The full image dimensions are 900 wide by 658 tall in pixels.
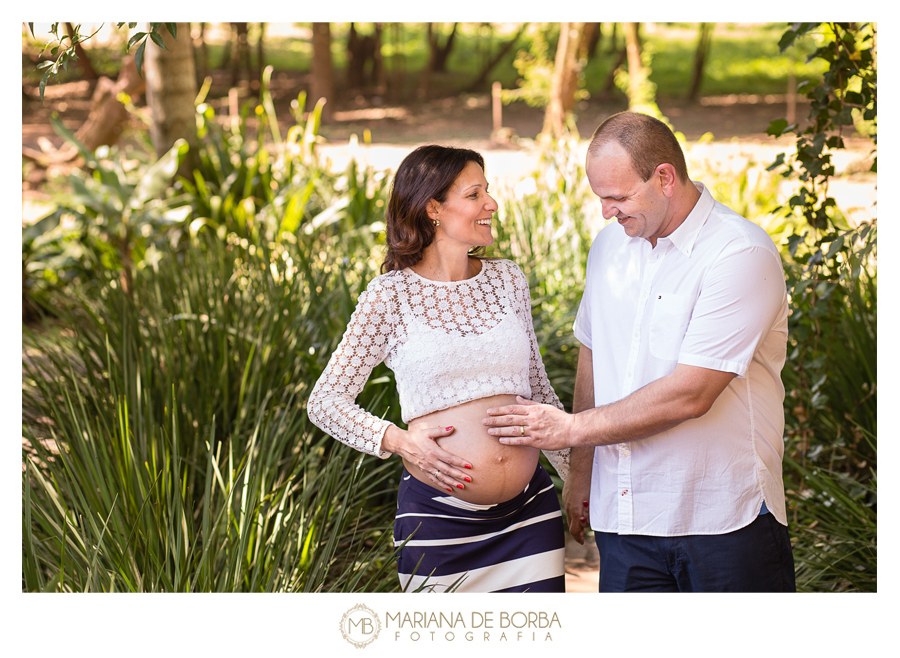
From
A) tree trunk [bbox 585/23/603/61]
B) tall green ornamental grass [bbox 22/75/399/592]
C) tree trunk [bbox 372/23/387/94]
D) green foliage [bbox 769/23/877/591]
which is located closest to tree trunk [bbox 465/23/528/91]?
tree trunk [bbox 585/23/603/61]

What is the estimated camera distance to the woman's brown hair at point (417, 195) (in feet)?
6.85

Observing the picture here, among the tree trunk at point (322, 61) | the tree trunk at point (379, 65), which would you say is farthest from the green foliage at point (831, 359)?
the tree trunk at point (379, 65)

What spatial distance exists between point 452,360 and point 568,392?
6.80ft

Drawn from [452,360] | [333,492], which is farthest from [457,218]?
[333,492]

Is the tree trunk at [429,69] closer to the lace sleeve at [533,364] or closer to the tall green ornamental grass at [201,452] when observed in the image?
the tall green ornamental grass at [201,452]

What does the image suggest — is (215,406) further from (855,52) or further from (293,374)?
(855,52)

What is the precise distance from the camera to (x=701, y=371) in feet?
5.87

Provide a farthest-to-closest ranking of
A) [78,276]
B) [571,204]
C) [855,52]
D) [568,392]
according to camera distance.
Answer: [78,276] → [571,204] → [568,392] → [855,52]

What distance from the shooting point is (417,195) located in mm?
2102

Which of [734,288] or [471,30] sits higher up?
[471,30]

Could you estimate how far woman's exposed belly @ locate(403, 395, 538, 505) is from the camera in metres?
2.03

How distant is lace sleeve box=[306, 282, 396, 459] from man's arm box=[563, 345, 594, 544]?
58 cm
